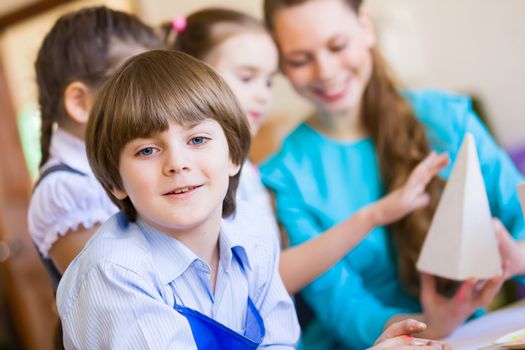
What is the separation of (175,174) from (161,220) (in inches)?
2.3

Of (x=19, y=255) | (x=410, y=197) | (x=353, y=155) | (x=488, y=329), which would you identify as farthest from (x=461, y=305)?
(x=19, y=255)

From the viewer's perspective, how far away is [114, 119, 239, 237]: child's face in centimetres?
72

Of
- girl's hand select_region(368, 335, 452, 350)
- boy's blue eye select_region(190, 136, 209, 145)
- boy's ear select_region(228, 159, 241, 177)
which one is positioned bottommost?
girl's hand select_region(368, 335, 452, 350)

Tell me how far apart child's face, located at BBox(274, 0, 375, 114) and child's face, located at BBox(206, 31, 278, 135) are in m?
0.05

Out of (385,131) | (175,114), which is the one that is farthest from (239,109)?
(385,131)

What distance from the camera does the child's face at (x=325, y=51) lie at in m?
1.24

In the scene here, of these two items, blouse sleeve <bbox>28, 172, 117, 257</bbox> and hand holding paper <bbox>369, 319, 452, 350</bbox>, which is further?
blouse sleeve <bbox>28, 172, 117, 257</bbox>

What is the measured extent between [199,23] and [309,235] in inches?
18.8

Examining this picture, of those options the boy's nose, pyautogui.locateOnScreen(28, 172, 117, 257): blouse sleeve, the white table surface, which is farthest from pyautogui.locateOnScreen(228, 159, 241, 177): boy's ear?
the white table surface

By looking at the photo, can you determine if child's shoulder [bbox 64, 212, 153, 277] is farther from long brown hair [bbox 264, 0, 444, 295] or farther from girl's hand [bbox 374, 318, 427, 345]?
long brown hair [bbox 264, 0, 444, 295]

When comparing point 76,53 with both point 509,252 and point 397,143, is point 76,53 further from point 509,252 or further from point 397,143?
point 509,252

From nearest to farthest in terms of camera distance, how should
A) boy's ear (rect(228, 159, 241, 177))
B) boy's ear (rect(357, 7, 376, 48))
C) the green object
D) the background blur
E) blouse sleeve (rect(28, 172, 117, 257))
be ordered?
boy's ear (rect(228, 159, 241, 177)) < blouse sleeve (rect(28, 172, 117, 257)) < boy's ear (rect(357, 7, 376, 48)) < the background blur < the green object

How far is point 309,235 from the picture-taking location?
1217 mm

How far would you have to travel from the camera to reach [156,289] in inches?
29.1
